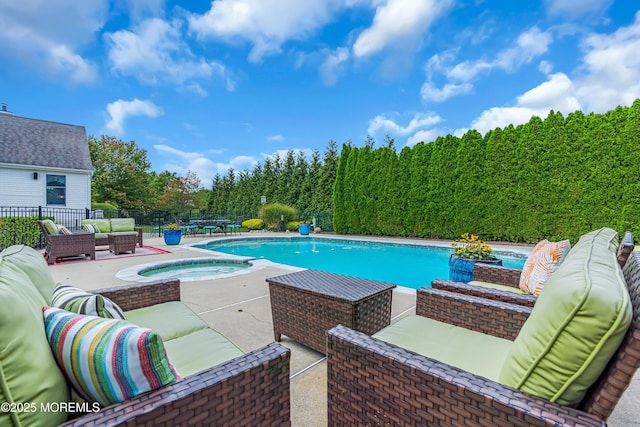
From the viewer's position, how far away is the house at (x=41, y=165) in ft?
35.7

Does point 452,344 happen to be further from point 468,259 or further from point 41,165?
point 41,165

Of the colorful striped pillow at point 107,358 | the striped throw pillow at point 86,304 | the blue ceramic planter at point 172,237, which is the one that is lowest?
the blue ceramic planter at point 172,237

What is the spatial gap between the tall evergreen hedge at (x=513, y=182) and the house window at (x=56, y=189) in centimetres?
1240

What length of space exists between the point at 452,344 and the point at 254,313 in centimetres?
222

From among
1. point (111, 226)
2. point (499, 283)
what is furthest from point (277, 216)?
point (499, 283)

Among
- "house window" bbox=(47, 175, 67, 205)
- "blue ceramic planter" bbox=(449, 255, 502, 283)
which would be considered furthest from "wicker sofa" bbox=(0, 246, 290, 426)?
"house window" bbox=(47, 175, 67, 205)

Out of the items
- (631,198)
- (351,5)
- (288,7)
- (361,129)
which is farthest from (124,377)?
(361,129)

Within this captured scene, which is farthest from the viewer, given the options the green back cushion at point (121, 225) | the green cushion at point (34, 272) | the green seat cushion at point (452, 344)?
the green back cushion at point (121, 225)

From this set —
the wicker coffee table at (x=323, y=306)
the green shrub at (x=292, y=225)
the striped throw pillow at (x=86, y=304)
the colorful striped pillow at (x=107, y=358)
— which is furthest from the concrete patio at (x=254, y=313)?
the green shrub at (x=292, y=225)

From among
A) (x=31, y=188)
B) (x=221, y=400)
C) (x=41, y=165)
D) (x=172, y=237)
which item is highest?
(x=41, y=165)

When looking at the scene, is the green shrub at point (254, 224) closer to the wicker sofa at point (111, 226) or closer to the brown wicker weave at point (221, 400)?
the wicker sofa at point (111, 226)

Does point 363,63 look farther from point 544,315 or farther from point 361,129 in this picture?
point 544,315

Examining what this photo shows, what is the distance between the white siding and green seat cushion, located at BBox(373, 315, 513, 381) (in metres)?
14.7

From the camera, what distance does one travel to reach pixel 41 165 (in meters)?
11.2
